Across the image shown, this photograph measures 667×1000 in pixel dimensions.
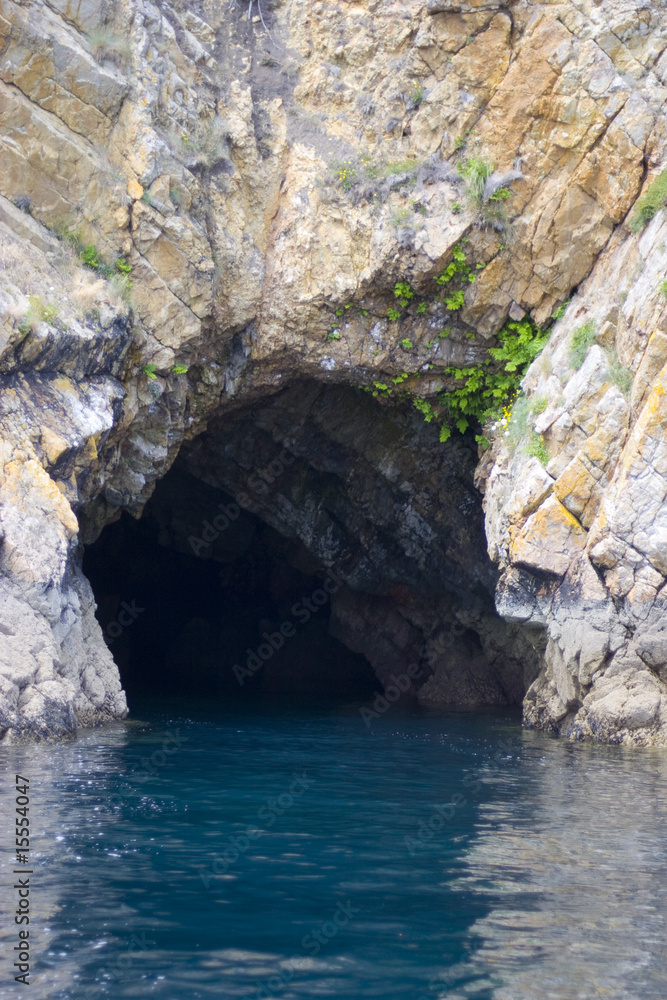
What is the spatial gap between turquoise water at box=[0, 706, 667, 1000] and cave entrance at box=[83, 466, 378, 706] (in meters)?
17.4

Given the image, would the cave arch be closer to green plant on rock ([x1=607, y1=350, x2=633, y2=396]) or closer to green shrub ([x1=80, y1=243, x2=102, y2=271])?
green shrub ([x1=80, y1=243, x2=102, y2=271])

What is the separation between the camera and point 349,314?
18641 mm

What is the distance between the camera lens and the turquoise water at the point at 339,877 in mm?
4770

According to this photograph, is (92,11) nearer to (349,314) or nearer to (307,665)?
(349,314)

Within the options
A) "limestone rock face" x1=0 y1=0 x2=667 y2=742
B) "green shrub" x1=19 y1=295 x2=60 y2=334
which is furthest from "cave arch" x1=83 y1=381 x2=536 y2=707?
"green shrub" x1=19 y1=295 x2=60 y2=334

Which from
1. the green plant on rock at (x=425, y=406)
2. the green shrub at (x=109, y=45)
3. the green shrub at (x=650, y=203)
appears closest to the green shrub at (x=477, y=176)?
the green shrub at (x=650, y=203)

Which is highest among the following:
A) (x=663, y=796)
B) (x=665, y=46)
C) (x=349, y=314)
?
(x=665, y=46)

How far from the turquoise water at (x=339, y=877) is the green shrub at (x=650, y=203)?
963 cm

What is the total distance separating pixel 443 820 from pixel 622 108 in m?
13.7

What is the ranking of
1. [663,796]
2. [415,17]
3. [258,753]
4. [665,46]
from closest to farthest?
[663,796] < [258,753] < [665,46] < [415,17]

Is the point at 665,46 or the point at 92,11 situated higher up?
the point at 665,46

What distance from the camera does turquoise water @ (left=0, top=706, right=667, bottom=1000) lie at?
4.77m

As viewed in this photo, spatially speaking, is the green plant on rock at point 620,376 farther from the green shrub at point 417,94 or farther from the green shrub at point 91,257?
the green shrub at point 91,257

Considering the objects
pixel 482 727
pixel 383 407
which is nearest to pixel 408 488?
pixel 383 407
